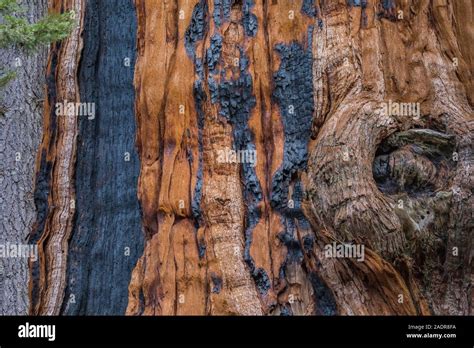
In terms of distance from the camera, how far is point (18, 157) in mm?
6855

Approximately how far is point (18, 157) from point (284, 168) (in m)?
3.15

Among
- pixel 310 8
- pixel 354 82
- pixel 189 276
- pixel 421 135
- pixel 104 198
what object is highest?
pixel 310 8

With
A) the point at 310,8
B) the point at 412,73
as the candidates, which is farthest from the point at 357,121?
the point at 310,8

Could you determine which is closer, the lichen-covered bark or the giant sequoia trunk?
the giant sequoia trunk

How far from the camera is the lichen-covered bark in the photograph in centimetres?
658

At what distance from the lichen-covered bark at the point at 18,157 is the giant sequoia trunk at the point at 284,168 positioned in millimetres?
1225

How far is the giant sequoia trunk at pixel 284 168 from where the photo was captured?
467 cm

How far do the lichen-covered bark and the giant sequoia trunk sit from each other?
1225 millimetres

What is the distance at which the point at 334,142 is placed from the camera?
4.71 metres

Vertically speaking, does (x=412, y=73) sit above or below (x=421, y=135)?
above

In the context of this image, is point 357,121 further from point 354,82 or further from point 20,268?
point 20,268
